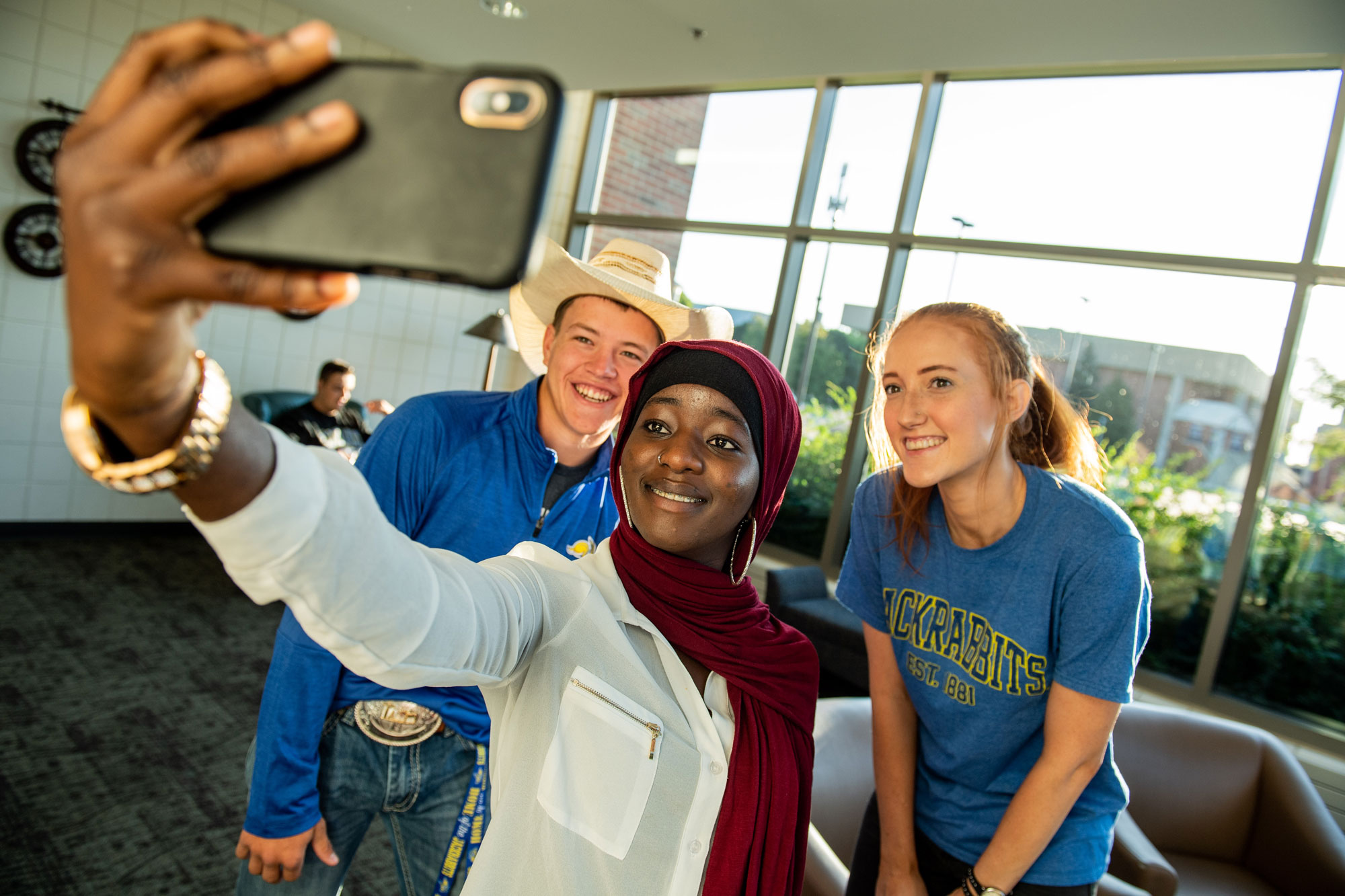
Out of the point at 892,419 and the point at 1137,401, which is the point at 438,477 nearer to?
the point at 892,419

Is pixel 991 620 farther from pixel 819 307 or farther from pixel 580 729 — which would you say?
pixel 819 307

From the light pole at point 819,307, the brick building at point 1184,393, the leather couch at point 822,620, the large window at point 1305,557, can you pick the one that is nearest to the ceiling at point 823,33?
the light pole at point 819,307

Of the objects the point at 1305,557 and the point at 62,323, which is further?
the point at 62,323

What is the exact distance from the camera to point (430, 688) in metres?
1.41

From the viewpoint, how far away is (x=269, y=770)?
1264 mm

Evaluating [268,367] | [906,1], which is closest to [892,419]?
[906,1]

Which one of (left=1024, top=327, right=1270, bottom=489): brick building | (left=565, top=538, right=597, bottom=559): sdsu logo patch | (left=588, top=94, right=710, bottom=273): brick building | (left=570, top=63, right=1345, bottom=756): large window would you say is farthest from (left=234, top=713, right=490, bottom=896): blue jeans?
(left=588, top=94, right=710, bottom=273): brick building

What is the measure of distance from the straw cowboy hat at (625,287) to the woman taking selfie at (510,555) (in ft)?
1.47

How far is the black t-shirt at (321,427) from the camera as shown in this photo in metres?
4.66

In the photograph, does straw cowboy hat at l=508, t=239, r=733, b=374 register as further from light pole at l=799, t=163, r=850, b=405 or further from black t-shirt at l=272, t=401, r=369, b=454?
light pole at l=799, t=163, r=850, b=405

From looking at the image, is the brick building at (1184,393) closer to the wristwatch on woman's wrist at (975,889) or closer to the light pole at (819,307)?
the light pole at (819,307)

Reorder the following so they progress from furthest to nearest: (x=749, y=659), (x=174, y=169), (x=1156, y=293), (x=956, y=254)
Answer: (x=956, y=254) < (x=1156, y=293) < (x=749, y=659) < (x=174, y=169)

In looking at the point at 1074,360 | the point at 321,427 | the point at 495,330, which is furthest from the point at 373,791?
the point at 495,330

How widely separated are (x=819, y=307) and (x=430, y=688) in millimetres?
4780
